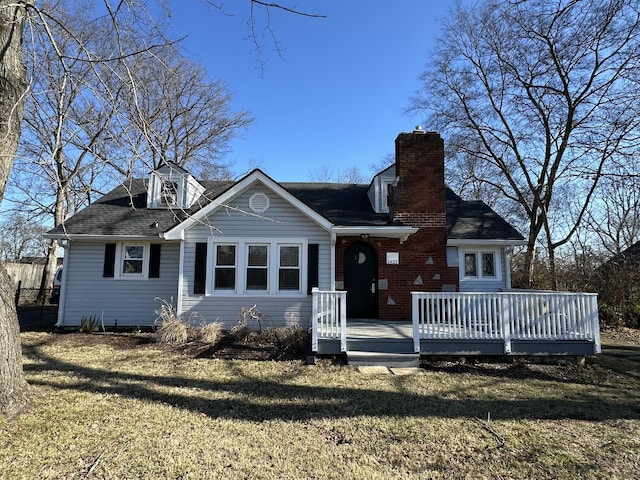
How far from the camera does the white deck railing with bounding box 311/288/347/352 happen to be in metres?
7.07

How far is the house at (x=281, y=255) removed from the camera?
9.36 metres

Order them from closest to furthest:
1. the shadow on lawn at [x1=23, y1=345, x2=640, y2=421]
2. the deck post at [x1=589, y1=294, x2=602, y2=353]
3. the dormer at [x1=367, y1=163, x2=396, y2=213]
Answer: the shadow on lawn at [x1=23, y1=345, x2=640, y2=421] → the deck post at [x1=589, y1=294, x2=602, y2=353] → the dormer at [x1=367, y1=163, x2=396, y2=213]

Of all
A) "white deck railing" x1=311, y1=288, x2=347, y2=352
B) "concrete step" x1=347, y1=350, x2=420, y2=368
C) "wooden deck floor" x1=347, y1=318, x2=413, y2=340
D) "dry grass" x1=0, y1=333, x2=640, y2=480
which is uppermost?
"white deck railing" x1=311, y1=288, x2=347, y2=352

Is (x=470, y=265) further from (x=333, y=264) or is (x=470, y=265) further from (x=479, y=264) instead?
(x=333, y=264)

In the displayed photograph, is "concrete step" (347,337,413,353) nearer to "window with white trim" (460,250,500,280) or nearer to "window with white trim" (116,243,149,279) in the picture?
"window with white trim" (460,250,500,280)

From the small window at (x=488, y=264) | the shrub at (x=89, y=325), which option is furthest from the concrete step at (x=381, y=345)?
the shrub at (x=89, y=325)

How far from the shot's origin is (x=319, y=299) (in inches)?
298

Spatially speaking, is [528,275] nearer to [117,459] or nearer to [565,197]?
[565,197]

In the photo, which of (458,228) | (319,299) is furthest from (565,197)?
(319,299)

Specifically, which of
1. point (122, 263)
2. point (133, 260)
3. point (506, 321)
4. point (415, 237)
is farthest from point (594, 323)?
point (122, 263)

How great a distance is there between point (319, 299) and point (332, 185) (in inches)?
290

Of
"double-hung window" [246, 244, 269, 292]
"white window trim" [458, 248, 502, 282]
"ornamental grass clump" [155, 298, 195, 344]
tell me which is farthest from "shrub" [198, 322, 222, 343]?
"white window trim" [458, 248, 502, 282]

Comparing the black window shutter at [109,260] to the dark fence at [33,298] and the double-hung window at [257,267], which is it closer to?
the double-hung window at [257,267]

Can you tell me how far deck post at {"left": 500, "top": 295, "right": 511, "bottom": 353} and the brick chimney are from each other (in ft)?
10.9
